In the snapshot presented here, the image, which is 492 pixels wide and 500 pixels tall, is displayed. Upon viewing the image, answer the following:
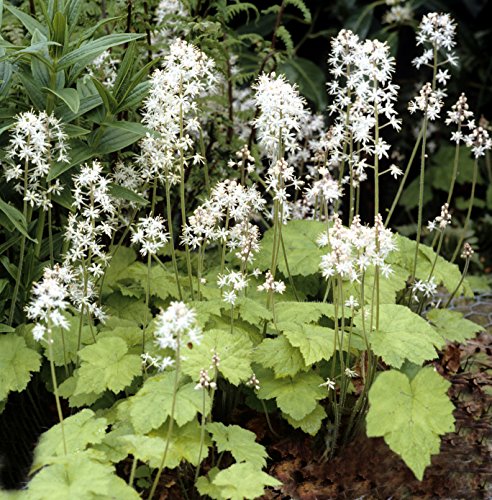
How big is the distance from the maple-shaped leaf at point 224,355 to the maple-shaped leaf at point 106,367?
0.20m

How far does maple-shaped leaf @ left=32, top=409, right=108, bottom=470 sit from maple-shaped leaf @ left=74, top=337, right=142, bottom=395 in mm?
165

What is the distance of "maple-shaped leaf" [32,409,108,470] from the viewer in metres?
2.00

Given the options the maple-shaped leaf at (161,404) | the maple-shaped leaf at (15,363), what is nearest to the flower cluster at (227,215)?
the maple-shaped leaf at (161,404)

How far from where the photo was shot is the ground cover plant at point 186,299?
6.70ft

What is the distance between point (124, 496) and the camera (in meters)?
1.90

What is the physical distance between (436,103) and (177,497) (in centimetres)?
157

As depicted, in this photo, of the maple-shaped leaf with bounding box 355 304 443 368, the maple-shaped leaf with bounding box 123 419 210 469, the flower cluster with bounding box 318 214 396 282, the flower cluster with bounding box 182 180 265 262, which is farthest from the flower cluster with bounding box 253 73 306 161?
the maple-shaped leaf with bounding box 123 419 210 469

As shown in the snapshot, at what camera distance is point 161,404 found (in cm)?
207

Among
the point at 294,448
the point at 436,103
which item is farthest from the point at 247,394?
the point at 436,103

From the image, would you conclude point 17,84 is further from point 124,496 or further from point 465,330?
Answer: point 465,330

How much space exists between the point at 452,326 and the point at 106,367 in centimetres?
134

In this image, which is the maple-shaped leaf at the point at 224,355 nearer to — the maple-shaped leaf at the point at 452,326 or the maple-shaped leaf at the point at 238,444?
the maple-shaped leaf at the point at 238,444

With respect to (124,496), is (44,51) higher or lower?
higher

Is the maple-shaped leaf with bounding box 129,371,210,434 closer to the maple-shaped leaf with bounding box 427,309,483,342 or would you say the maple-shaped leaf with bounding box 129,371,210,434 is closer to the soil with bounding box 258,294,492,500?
the soil with bounding box 258,294,492,500
